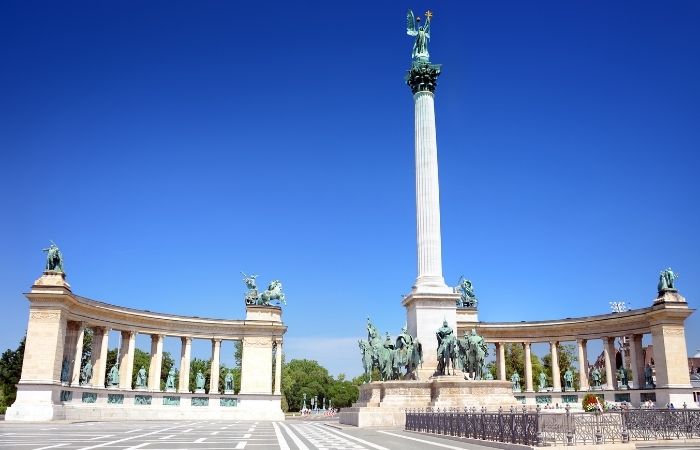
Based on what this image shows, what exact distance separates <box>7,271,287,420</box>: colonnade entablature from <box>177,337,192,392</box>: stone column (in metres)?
0.11

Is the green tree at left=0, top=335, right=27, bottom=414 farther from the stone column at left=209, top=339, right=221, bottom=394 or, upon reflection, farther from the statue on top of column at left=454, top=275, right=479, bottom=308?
the statue on top of column at left=454, top=275, right=479, bottom=308

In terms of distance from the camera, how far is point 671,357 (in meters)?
54.2

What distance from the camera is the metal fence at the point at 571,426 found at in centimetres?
1695

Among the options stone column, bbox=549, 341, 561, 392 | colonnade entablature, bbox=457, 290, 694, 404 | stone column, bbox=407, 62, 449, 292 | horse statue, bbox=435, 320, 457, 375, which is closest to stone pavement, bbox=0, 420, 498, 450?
horse statue, bbox=435, 320, 457, 375

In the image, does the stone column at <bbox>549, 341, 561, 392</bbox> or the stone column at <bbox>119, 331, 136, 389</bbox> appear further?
the stone column at <bbox>549, 341, 561, 392</bbox>

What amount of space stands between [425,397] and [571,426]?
20.5 meters

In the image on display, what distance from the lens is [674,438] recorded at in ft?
68.8

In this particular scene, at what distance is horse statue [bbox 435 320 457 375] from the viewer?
123ft

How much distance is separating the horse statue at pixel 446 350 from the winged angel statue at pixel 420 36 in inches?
965

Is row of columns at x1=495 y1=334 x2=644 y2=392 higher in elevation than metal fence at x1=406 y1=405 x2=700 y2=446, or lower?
higher

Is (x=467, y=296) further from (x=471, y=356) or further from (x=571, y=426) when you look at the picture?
(x=571, y=426)

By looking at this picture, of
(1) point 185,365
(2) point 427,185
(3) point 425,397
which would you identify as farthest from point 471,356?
(1) point 185,365

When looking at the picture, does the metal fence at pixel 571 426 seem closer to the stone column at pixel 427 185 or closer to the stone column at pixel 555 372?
the stone column at pixel 427 185

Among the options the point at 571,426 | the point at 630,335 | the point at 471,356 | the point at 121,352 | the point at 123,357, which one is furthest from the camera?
the point at 121,352
